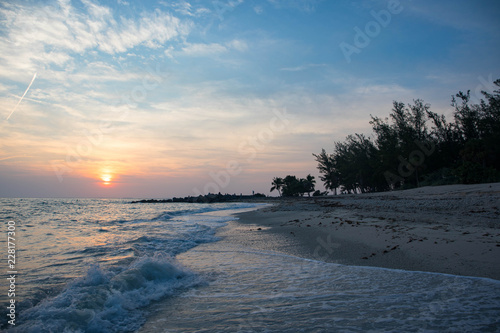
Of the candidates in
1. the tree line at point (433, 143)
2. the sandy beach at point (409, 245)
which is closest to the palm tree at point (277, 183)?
the tree line at point (433, 143)

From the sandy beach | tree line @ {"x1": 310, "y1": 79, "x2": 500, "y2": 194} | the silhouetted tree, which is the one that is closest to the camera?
the sandy beach

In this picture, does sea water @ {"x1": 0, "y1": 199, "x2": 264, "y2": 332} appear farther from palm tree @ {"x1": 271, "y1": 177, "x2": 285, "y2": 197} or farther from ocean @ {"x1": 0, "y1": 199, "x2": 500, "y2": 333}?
palm tree @ {"x1": 271, "y1": 177, "x2": 285, "y2": 197}

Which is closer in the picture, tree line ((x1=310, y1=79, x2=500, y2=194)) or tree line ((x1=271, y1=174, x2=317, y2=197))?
tree line ((x1=310, y1=79, x2=500, y2=194))

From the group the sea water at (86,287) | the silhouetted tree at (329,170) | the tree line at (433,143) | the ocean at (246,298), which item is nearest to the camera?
the ocean at (246,298)

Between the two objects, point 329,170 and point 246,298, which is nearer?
point 246,298

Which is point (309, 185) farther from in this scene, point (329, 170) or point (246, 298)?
point (246, 298)

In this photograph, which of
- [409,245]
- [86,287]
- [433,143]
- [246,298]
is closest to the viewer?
[246,298]

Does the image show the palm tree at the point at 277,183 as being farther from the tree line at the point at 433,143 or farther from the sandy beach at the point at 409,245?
the sandy beach at the point at 409,245

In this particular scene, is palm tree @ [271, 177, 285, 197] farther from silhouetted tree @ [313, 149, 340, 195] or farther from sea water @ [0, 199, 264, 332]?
sea water @ [0, 199, 264, 332]

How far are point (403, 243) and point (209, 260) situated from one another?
13.8ft

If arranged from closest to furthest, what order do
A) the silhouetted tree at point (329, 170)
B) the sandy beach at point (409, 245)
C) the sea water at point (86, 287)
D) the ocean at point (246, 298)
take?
the ocean at point (246, 298)
the sea water at point (86, 287)
the sandy beach at point (409, 245)
the silhouetted tree at point (329, 170)

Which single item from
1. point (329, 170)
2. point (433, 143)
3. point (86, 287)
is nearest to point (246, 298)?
point (86, 287)

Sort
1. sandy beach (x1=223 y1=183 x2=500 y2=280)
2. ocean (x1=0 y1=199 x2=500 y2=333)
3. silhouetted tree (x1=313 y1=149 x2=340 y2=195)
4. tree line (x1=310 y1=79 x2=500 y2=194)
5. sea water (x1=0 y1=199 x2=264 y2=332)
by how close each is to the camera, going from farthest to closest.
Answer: silhouetted tree (x1=313 y1=149 x2=340 y2=195)
tree line (x1=310 y1=79 x2=500 y2=194)
sandy beach (x1=223 y1=183 x2=500 y2=280)
sea water (x1=0 y1=199 x2=264 y2=332)
ocean (x1=0 y1=199 x2=500 y2=333)

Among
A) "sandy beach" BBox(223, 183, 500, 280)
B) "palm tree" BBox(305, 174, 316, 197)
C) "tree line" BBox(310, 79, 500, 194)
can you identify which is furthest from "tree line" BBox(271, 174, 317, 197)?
"sandy beach" BBox(223, 183, 500, 280)
